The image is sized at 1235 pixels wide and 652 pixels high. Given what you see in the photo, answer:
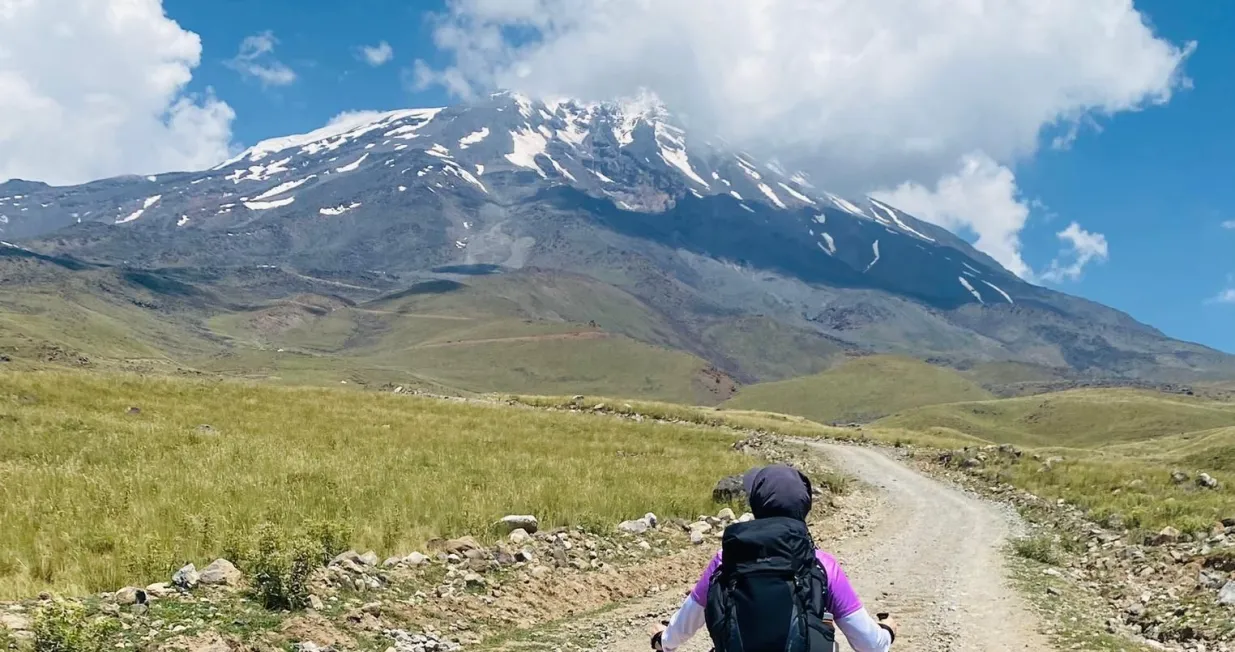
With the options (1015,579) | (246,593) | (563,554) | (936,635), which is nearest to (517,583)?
(563,554)

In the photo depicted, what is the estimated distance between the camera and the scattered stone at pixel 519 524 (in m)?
16.2

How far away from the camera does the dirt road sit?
11.9 metres

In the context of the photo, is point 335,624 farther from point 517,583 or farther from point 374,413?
point 374,413

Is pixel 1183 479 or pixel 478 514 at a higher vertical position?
pixel 1183 479

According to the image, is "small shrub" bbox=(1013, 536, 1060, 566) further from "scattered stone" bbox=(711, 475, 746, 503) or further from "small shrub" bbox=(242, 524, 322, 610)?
"small shrub" bbox=(242, 524, 322, 610)

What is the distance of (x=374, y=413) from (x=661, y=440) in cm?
1419

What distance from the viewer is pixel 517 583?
13.5 m

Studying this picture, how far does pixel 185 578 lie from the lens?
10445 mm

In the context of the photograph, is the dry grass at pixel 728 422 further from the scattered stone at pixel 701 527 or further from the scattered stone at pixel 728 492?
the scattered stone at pixel 701 527

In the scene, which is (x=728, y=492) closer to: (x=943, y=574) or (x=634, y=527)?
(x=634, y=527)

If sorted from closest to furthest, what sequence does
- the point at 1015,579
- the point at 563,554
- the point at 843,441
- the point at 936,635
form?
the point at 936,635 < the point at 563,554 < the point at 1015,579 < the point at 843,441

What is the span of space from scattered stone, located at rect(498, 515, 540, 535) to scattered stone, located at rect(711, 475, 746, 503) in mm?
7861

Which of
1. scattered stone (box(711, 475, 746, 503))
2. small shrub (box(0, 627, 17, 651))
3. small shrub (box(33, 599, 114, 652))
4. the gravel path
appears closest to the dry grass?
the gravel path

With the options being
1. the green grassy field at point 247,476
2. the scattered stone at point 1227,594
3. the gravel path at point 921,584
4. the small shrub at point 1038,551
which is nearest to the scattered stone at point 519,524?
the green grassy field at point 247,476
